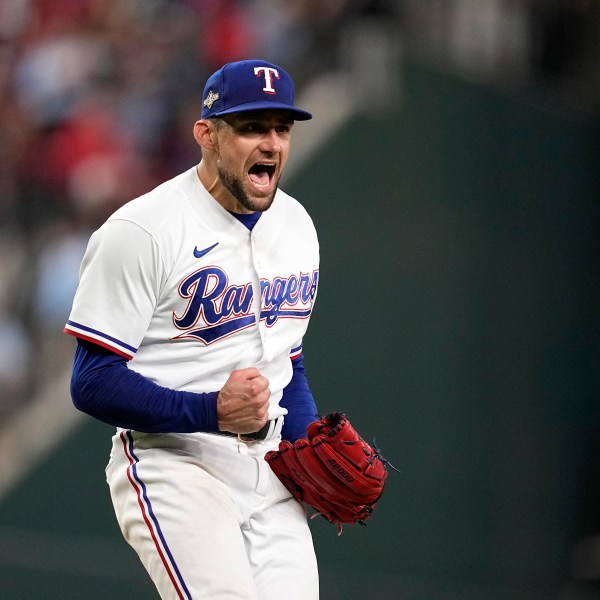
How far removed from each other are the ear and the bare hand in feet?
2.27

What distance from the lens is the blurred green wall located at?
8047 millimetres

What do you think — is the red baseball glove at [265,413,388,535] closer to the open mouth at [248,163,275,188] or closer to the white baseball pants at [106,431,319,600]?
the white baseball pants at [106,431,319,600]

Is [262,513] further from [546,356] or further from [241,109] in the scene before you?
[546,356]

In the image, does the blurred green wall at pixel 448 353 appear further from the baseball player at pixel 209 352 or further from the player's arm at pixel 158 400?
the player's arm at pixel 158 400

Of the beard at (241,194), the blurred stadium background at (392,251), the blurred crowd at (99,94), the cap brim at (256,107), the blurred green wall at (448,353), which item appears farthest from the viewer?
the blurred green wall at (448,353)

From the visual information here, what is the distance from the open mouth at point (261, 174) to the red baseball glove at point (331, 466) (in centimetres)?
67

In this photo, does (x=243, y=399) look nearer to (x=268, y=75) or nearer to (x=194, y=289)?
(x=194, y=289)

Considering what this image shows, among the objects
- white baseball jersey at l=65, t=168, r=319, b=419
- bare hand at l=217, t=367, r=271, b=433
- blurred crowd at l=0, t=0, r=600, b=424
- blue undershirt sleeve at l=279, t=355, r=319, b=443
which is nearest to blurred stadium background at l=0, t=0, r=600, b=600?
blurred crowd at l=0, t=0, r=600, b=424

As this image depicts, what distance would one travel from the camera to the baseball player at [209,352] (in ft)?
10.5

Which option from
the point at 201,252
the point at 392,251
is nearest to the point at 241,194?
the point at 201,252

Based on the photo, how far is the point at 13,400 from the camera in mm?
6773

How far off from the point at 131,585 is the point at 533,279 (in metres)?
3.85

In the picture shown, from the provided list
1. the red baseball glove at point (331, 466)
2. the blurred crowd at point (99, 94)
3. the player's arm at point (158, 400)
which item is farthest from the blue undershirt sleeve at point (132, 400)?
the blurred crowd at point (99, 94)

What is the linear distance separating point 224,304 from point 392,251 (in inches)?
205
